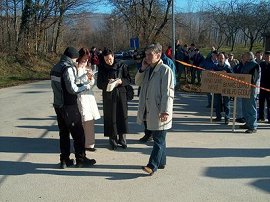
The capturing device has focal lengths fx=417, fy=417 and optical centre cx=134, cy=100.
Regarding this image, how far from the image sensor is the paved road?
5434 millimetres

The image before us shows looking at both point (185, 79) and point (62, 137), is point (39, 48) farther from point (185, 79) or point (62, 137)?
point (62, 137)

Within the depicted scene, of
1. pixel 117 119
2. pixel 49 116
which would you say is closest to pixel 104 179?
pixel 117 119

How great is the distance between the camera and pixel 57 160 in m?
6.94

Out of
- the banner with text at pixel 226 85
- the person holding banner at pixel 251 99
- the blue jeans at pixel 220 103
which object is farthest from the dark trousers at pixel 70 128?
the blue jeans at pixel 220 103

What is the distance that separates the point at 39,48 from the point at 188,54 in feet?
62.6

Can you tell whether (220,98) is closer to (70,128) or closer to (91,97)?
(91,97)

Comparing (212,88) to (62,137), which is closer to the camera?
(62,137)

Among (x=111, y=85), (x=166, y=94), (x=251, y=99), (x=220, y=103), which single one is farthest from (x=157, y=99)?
(x=220, y=103)

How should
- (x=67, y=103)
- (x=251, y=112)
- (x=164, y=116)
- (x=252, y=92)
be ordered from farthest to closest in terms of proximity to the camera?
(x=252, y=92) → (x=251, y=112) → (x=67, y=103) → (x=164, y=116)

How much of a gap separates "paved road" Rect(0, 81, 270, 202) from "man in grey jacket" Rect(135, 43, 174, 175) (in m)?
0.42

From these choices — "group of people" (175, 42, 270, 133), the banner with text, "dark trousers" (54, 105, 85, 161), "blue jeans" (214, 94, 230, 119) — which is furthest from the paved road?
the banner with text

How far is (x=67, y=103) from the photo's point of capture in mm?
6328

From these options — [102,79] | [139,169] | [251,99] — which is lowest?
[139,169]

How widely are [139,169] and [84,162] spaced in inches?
34.9
